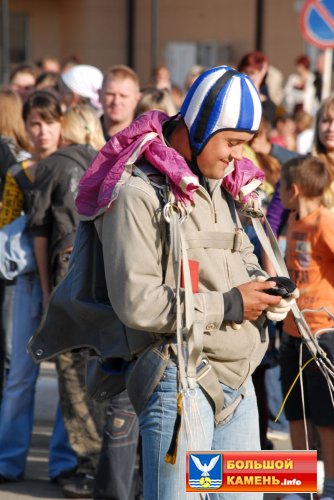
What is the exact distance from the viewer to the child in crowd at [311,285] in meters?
5.14

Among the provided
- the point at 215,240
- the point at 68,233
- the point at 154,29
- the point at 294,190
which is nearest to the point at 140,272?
the point at 215,240

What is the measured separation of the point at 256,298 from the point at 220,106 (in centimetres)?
58

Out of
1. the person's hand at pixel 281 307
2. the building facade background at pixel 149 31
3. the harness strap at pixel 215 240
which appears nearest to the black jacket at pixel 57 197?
the harness strap at pixel 215 240

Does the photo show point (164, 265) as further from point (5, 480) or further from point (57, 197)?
point (5, 480)

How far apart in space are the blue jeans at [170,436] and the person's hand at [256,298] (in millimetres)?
278

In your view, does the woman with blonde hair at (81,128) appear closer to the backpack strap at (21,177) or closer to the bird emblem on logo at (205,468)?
the backpack strap at (21,177)

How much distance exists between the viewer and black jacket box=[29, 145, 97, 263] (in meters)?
5.66

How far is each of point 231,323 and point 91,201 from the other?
0.58m

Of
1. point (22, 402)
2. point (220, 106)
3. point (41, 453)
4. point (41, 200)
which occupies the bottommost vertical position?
point (41, 453)

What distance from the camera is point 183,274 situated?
10.7 ft

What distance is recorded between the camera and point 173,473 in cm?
334

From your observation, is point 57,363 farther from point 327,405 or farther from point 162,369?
point 162,369

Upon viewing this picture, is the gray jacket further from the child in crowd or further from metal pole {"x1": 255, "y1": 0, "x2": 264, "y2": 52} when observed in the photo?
metal pole {"x1": 255, "y1": 0, "x2": 264, "y2": 52}

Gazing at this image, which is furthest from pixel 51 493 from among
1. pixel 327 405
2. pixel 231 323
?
pixel 231 323
